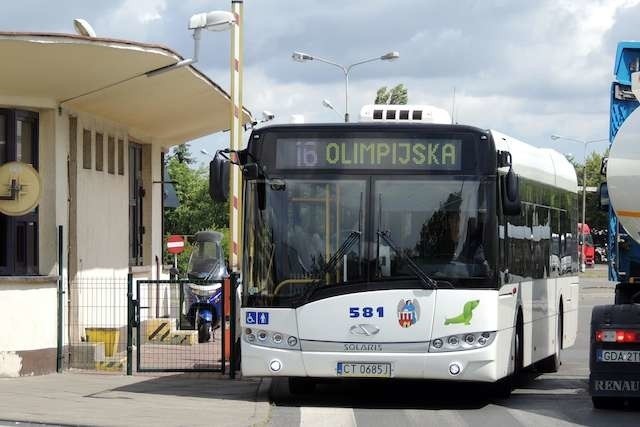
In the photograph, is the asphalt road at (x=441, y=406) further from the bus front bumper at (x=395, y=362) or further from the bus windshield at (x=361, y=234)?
the bus windshield at (x=361, y=234)

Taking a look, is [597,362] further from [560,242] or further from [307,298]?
[560,242]

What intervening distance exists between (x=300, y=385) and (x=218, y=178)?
285 cm

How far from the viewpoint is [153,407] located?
14383 millimetres

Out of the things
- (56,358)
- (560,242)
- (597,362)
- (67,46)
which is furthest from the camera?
(560,242)

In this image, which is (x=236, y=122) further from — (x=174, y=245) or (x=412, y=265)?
(x=174, y=245)

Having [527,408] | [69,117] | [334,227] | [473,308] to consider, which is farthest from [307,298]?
[69,117]

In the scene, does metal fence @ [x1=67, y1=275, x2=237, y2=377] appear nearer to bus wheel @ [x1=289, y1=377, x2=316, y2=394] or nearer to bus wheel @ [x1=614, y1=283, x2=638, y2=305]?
bus wheel @ [x1=289, y1=377, x2=316, y2=394]

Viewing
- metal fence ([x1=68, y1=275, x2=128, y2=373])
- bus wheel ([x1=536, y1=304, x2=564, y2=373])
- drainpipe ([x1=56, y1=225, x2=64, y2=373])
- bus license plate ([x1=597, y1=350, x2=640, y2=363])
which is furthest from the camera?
bus wheel ([x1=536, y1=304, x2=564, y2=373])

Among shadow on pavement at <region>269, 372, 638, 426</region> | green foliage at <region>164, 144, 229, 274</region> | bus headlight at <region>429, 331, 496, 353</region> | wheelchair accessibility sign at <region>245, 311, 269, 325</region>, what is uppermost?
green foliage at <region>164, 144, 229, 274</region>

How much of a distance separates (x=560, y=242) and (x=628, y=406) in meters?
5.75

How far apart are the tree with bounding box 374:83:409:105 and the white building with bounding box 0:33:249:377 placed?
63927 millimetres

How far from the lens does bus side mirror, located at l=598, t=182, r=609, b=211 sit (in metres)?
14.9

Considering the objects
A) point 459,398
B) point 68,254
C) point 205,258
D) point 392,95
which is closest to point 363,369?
point 459,398

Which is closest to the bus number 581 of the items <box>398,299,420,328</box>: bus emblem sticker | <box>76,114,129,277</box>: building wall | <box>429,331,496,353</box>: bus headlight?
<box>398,299,420,328</box>: bus emblem sticker
